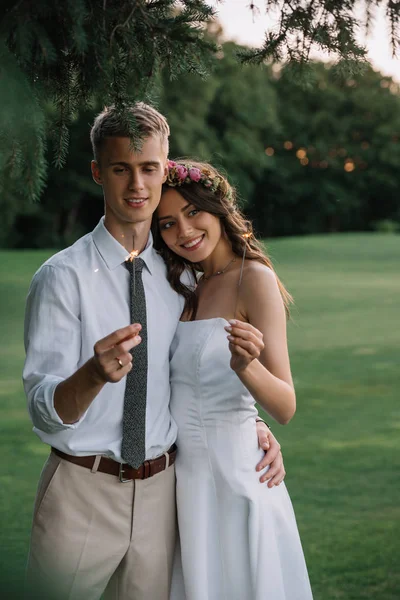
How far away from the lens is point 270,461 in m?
3.64

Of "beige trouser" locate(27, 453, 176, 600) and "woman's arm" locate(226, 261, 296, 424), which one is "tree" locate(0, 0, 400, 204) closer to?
"woman's arm" locate(226, 261, 296, 424)

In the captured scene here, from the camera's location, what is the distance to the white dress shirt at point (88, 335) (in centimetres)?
304

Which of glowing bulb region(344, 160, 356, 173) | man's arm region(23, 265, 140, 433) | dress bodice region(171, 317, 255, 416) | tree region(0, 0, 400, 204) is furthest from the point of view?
glowing bulb region(344, 160, 356, 173)

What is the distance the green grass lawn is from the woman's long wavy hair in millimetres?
305

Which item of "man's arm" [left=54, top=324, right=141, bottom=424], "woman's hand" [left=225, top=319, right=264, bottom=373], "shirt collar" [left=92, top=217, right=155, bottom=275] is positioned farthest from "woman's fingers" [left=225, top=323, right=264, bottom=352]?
"shirt collar" [left=92, top=217, right=155, bottom=275]

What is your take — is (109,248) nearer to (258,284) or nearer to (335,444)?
(258,284)

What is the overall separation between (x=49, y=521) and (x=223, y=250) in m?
1.43

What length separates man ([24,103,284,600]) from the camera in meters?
3.16

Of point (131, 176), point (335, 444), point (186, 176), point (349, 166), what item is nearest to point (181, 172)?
point (186, 176)

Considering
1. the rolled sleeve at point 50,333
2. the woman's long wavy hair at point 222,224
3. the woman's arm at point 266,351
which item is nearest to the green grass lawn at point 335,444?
the woman's long wavy hair at point 222,224

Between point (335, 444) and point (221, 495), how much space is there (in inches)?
260

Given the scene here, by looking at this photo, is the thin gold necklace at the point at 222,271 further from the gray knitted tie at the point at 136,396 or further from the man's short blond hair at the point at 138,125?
the man's short blond hair at the point at 138,125

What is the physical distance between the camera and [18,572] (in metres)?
1.20

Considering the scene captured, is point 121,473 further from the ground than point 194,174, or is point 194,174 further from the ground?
point 194,174
